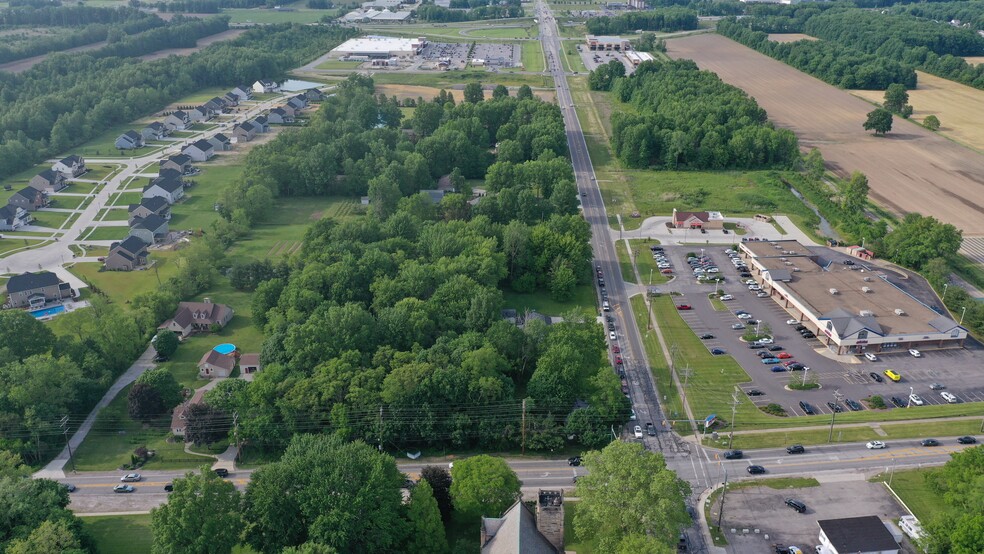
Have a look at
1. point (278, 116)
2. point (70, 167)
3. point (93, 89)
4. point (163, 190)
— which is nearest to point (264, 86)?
point (278, 116)

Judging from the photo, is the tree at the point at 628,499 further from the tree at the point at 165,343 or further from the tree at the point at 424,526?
the tree at the point at 165,343

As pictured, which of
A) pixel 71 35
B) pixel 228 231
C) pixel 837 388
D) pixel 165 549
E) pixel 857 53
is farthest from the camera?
pixel 71 35

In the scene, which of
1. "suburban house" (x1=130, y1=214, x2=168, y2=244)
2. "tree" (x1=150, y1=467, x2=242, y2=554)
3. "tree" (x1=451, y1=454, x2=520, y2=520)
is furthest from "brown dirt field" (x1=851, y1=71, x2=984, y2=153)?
"tree" (x1=150, y1=467, x2=242, y2=554)

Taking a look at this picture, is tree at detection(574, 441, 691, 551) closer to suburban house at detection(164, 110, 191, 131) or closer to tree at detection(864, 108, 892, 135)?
tree at detection(864, 108, 892, 135)

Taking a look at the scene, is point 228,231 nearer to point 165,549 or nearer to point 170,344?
point 170,344

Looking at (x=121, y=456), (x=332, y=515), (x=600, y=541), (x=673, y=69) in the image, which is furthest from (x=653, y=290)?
(x=673, y=69)
